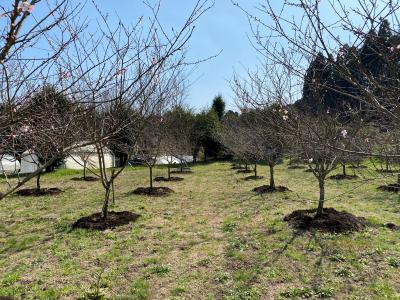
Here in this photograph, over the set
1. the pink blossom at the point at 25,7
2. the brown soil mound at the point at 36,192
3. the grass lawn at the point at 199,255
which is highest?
the pink blossom at the point at 25,7

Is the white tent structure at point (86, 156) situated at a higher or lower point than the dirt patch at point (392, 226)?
higher

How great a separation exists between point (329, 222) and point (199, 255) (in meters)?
2.49

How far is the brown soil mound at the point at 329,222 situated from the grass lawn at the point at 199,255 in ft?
Result: 0.71

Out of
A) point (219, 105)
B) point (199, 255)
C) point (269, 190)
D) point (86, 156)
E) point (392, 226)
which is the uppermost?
point (219, 105)

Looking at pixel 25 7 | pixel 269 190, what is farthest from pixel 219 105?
pixel 25 7

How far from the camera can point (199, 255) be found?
20.0 ft

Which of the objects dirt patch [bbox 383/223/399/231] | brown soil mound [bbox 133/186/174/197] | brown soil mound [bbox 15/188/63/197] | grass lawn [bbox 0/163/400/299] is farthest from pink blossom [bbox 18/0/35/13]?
brown soil mound [bbox 15/188/63/197]

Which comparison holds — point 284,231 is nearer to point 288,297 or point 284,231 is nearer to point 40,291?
point 288,297

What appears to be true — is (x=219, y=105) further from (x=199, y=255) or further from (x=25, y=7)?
(x=25, y=7)

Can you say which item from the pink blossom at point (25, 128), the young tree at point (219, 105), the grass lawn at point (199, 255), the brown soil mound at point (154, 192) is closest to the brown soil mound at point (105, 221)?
the grass lawn at point (199, 255)

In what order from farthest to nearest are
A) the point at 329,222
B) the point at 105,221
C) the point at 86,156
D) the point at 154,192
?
1. the point at 154,192
2. the point at 86,156
3. the point at 105,221
4. the point at 329,222

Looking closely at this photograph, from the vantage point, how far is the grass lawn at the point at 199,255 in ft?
15.8

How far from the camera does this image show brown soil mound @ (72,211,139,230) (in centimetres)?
778

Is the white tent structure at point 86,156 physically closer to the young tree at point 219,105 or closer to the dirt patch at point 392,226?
the dirt patch at point 392,226
